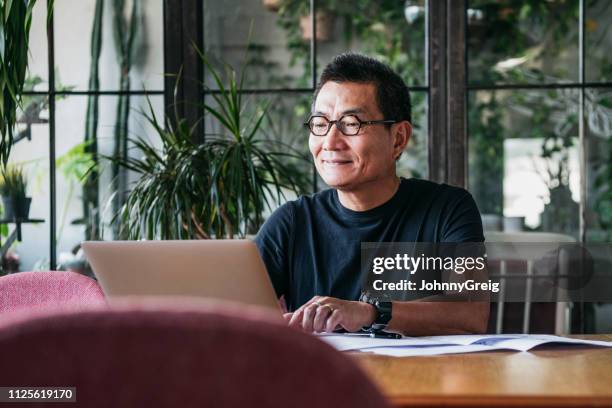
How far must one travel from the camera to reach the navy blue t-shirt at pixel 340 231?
2461mm

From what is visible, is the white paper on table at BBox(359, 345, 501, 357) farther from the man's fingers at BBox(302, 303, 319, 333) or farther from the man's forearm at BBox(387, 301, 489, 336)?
the man's forearm at BBox(387, 301, 489, 336)

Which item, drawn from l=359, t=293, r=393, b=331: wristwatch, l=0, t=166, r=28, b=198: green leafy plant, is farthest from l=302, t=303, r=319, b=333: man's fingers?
l=0, t=166, r=28, b=198: green leafy plant

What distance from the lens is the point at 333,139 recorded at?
2473 mm

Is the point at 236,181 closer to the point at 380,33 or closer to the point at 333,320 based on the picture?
the point at 380,33

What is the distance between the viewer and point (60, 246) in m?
4.11

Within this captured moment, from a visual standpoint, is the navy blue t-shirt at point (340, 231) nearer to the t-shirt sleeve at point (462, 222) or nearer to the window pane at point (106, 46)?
the t-shirt sleeve at point (462, 222)

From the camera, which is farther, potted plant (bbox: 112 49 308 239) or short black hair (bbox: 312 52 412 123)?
potted plant (bbox: 112 49 308 239)

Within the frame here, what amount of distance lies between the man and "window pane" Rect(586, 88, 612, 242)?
6.15 ft

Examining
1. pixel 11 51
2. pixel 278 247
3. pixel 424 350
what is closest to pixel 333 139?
pixel 278 247

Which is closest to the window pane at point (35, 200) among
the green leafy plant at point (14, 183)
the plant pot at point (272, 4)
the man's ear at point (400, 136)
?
the green leafy plant at point (14, 183)

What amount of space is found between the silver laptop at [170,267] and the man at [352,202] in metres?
0.80

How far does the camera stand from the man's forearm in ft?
6.59

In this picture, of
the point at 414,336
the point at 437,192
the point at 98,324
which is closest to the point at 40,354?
the point at 98,324

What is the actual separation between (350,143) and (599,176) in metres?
2.12
